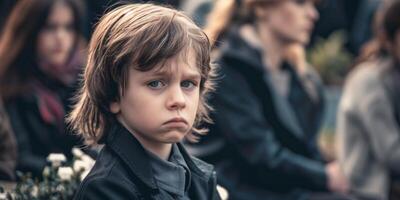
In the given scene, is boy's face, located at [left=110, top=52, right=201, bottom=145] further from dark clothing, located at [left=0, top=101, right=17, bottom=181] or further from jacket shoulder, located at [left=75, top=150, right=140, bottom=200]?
dark clothing, located at [left=0, top=101, right=17, bottom=181]

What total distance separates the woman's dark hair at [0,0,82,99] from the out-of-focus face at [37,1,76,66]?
3 centimetres

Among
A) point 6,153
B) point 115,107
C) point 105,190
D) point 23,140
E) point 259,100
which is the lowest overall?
point 23,140

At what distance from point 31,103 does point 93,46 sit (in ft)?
10.0

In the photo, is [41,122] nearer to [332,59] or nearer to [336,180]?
[336,180]

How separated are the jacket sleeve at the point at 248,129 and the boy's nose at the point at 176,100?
9.95 ft

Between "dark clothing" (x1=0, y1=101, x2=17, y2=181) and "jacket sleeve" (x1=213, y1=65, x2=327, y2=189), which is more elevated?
"jacket sleeve" (x1=213, y1=65, x2=327, y2=189)

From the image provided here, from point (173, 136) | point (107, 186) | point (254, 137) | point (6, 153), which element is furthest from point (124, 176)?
point (254, 137)

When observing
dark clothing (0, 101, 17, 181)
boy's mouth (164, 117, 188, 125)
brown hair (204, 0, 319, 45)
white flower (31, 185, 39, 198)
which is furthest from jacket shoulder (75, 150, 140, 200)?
brown hair (204, 0, 319, 45)

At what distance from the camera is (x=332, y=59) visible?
35.4ft

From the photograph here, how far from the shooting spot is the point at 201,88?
13.1ft

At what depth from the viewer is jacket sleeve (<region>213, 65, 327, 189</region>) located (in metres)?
6.79

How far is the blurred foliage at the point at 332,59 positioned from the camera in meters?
10.8

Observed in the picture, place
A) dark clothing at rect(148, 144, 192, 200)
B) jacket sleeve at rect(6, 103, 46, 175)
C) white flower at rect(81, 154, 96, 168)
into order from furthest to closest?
jacket sleeve at rect(6, 103, 46, 175)
white flower at rect(81, 154, 96, 168)
dark clothing at rect(148, 144, 192, 200)

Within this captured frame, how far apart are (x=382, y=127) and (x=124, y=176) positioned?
367 cm
